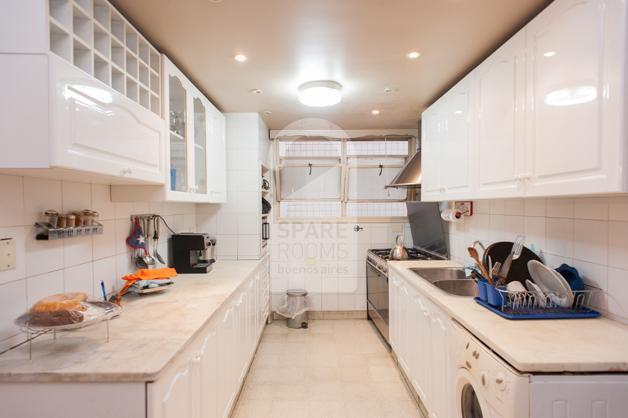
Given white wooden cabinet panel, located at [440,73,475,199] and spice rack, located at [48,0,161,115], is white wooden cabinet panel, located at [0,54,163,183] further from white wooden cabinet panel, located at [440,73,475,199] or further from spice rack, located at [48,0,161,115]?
white wooden cabinet panel, located at [440,73,475,199]

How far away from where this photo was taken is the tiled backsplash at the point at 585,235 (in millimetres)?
1375

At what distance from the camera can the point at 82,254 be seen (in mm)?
1610

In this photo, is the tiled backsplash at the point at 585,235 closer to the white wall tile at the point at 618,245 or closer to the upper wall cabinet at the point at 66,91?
the white wall tile at the point at 618,245

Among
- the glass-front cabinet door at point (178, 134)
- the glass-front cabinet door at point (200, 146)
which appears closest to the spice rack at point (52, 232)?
the glass-front cabinet door at point (178, 134)

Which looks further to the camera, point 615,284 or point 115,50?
point 115,50

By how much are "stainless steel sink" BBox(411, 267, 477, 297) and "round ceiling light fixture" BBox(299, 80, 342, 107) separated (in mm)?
1480

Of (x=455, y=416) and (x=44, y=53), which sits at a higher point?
(x=44, y=53)

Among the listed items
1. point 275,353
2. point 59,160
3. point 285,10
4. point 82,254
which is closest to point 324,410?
point 275,353

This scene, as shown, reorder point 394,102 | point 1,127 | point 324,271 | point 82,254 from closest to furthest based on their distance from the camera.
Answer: point 1,127
point 82,254
point 394,102
point 324,271

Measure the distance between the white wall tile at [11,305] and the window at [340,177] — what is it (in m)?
2.80

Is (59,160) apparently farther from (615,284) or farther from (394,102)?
(394,102)

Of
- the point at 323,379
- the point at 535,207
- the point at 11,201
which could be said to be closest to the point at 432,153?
the point at 535,207

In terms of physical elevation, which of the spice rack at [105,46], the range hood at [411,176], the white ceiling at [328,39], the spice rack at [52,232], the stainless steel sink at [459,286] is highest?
the white ceiling at [328,39]

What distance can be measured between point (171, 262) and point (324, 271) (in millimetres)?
1880
